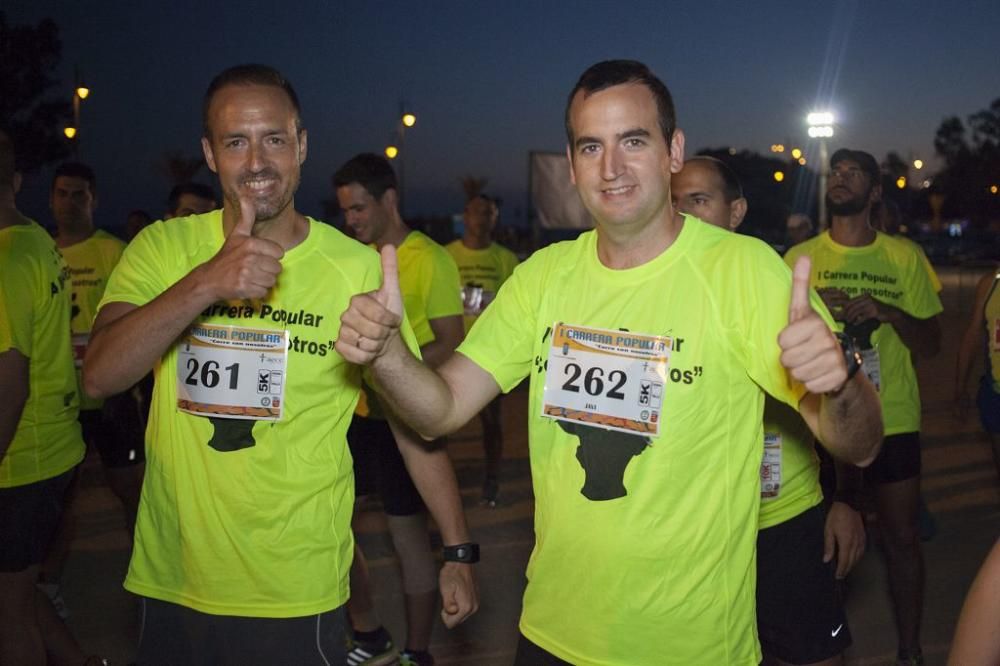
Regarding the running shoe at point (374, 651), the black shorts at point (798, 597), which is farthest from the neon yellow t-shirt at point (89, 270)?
the black shorts at point (798, 597)

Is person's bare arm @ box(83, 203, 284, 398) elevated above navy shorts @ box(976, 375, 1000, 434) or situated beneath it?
elevated above

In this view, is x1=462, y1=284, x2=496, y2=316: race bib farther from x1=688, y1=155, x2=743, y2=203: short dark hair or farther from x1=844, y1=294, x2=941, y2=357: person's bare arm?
x1=688, y1=155, x2=743, y2=203: short dark hair

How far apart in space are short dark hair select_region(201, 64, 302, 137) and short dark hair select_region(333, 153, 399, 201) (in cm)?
235

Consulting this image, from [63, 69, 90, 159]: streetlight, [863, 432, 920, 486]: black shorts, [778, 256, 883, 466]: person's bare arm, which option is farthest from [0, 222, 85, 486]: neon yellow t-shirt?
[63, 69, 90, 159]: streetlight

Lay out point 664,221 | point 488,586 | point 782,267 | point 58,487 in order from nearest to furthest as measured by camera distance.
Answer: point 782,267 → point 664,221 → point 58,487 → point 488,586

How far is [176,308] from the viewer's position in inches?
106

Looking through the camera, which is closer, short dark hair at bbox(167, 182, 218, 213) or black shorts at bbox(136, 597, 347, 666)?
black shorts at bbox(136, 597, 347, 666)

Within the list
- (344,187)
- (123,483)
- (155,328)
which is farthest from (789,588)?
(123,483)

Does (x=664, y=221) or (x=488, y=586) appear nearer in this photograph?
(x=664, y=221)

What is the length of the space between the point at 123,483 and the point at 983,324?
16.1ft

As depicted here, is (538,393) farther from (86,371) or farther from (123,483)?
(123,483)

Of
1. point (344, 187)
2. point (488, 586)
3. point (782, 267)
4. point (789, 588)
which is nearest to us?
point (782, 267)

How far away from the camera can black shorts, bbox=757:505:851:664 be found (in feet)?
11.7

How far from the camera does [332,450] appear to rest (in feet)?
10.4
